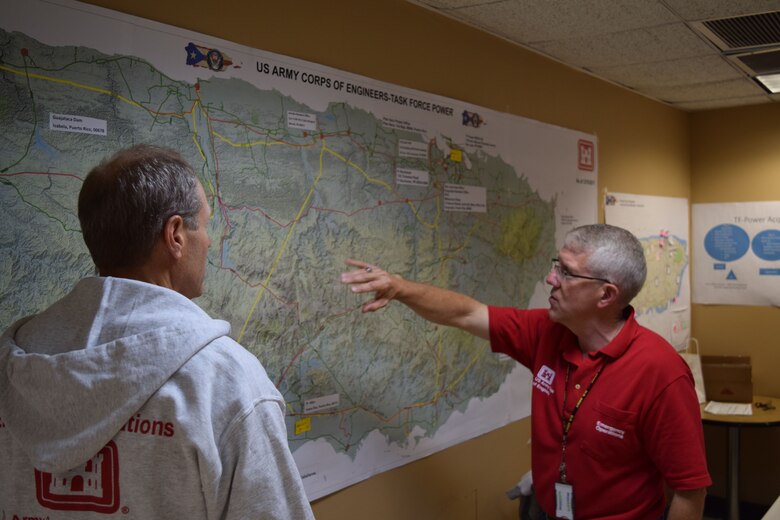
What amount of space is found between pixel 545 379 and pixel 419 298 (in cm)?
48

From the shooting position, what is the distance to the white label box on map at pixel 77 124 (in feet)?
4.68

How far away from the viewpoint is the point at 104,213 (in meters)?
1.02

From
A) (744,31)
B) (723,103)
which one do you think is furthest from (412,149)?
(723,103)

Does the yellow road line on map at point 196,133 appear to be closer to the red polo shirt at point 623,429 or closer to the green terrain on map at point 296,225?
the green terrain on map at point 296,225

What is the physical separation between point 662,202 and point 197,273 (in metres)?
3.79

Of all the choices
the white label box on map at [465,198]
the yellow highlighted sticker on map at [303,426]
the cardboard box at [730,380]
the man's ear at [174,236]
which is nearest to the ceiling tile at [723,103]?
the cardboard box at [730,380]

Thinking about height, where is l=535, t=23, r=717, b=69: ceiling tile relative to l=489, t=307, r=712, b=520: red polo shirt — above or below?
above

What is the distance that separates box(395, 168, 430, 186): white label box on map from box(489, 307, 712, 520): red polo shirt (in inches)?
30.6

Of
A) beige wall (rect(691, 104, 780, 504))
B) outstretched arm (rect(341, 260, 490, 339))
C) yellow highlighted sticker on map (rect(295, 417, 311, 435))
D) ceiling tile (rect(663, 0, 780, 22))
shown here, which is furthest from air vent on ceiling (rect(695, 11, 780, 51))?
yellow highlighted sticker on map (rect(295, 417, 311, 435))

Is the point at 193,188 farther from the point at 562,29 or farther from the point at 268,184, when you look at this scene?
the point at 562,29

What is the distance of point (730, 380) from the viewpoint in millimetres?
4047

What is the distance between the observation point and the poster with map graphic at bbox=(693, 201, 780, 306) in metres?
4.35

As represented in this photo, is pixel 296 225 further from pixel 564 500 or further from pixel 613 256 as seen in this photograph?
pixel 564 500

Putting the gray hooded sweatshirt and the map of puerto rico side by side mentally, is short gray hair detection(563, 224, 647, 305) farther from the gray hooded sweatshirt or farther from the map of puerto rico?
the map of puerto rico
